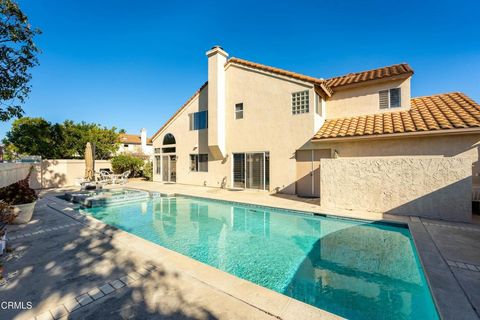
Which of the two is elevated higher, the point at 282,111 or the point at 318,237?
the point at 282,111

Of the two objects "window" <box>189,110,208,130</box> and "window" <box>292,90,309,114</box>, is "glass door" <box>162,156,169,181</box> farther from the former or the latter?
"window" <box>292,90,309,114</box>

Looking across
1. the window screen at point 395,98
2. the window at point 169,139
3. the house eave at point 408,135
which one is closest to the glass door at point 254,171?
the house eave at point 408,135

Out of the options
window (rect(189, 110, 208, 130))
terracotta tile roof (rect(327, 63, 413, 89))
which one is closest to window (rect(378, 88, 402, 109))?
terracotta tile roof (rect(327, 63, 413, 89))

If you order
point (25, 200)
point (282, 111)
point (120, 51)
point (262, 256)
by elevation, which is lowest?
point (262, 256)

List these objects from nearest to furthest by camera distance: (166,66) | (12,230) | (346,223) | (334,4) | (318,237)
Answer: (12,230)
(318,237)
(346,223)
(334,4)
(166,66)

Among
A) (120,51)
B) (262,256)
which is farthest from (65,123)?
(262,256)

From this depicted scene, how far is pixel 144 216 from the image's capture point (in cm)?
1071

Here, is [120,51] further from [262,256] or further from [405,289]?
[405,289]

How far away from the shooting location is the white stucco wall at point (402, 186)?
8.34 m

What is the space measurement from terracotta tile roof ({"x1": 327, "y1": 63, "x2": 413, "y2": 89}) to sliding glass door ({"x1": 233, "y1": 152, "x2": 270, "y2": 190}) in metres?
7.37

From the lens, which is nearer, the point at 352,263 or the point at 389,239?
the point at 352,263

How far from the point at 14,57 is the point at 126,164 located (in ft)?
53.6

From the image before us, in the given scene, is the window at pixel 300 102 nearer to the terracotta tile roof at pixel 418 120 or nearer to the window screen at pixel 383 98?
the terracotta tile roof at pixel 418 120

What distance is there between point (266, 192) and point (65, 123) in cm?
2720
